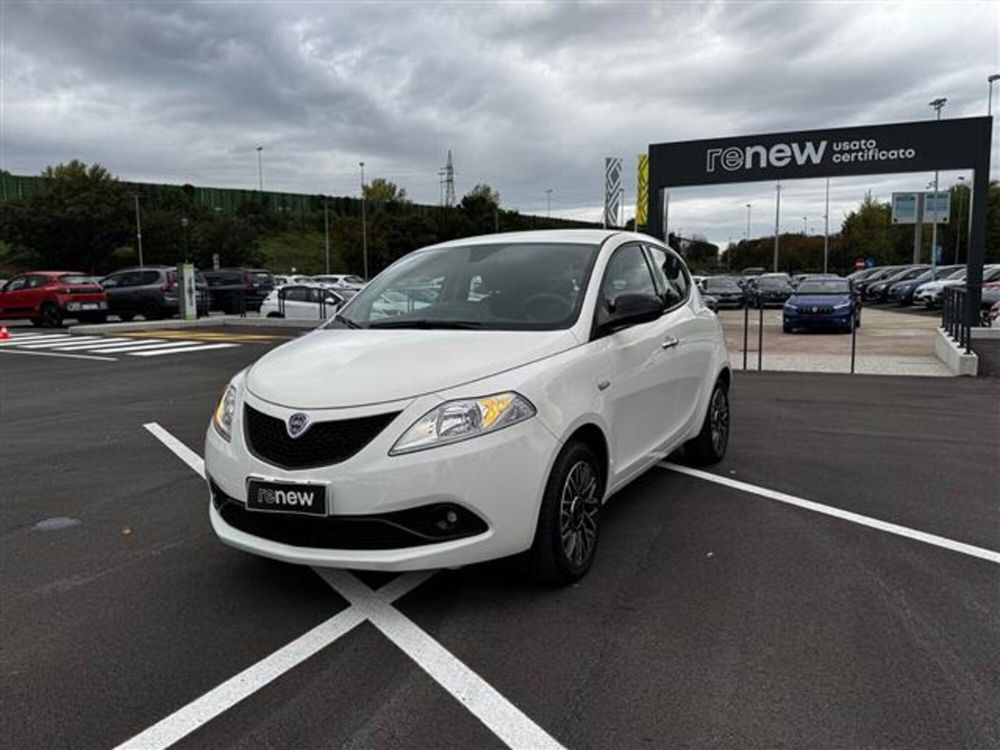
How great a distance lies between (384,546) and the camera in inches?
134

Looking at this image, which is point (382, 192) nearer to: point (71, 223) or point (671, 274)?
point (71, 223)

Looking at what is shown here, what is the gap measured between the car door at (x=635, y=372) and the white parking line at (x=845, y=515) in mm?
910

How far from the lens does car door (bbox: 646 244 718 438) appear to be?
5.29 metres

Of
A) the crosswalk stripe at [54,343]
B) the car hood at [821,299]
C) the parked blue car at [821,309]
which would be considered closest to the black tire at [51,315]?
the crosswalk stripe at [54,343]

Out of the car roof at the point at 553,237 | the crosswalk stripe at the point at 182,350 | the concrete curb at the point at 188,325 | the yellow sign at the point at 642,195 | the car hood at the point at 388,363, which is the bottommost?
the crosswalk stripe at the point at 182,350

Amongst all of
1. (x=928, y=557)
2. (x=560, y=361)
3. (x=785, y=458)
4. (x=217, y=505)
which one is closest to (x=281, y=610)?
(x=217, y=505)

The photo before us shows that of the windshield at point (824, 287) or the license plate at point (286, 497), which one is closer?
the license plate at point (286, 497)

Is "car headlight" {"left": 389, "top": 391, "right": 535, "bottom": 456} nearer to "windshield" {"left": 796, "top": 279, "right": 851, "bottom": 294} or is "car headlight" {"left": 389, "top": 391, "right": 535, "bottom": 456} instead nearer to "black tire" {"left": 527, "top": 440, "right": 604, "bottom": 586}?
"black tire" {"left": 527, "top": 440, "right": 604, "bottom": 586}

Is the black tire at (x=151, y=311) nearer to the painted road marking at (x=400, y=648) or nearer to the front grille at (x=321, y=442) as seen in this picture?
the painted road marking at (x=400, y=648)

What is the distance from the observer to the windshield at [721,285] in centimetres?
3550

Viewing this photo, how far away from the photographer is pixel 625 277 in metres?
4.97

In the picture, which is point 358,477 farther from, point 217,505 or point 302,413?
point 217,505

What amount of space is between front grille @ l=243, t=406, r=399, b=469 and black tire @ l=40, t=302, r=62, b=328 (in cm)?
2210

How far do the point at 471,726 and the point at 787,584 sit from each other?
196cm
